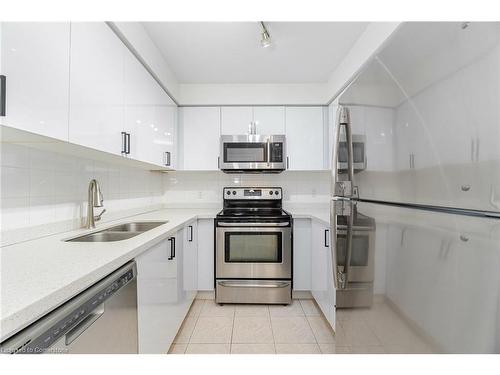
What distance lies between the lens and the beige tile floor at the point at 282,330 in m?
0.82

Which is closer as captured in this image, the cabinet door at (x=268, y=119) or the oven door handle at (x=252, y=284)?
the oven door handle at (x=252, y=284)

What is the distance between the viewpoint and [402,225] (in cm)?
70

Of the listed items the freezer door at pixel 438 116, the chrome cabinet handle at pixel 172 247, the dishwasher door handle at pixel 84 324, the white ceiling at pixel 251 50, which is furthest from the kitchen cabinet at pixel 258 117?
the dishwasher door handle at pixel 84 324

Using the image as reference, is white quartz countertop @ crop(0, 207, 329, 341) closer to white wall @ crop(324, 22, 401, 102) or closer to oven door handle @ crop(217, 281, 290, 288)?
oven door handle @ crop(217, 281, 290, 288)

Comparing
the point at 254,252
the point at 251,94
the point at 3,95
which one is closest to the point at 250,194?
the point at 254,252

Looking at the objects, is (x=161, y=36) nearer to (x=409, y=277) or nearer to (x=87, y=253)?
(x=87, y=253)

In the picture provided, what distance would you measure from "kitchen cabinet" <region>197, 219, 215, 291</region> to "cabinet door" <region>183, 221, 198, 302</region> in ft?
0.14

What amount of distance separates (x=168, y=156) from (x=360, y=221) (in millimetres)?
1983

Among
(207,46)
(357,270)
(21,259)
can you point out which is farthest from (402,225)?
(207,46)

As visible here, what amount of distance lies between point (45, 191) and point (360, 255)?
1602 millimetres

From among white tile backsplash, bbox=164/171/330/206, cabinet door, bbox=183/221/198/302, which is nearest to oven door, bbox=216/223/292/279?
cabinet door, bbox=183/221/198/302

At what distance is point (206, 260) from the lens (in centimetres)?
241

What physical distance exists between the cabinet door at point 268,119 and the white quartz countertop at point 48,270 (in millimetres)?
1835

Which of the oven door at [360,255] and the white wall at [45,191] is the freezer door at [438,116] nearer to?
the oven door at [360,255]
